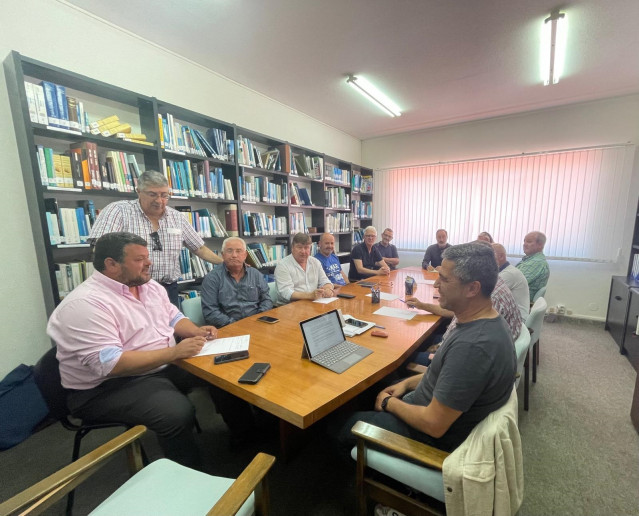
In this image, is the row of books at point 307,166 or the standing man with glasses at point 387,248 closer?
the row of books at point 307,166

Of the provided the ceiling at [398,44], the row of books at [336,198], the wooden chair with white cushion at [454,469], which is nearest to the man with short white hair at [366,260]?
the row of books at [336,198]

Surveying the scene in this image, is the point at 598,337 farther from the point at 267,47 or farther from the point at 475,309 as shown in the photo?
the point at 267,47

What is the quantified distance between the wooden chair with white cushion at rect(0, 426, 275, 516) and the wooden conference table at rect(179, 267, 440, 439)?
0.21 m

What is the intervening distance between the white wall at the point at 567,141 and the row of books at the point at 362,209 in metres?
1.34

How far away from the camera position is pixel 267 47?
2.53m

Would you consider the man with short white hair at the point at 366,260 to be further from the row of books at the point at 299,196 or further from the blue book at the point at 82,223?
the blue book at the point at 82,223

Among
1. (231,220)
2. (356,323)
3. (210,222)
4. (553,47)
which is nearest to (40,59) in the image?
(210,222)

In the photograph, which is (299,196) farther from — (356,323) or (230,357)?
(230,357)

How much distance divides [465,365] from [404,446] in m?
0.36

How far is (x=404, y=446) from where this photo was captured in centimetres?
97

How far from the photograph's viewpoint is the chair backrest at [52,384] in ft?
4.21

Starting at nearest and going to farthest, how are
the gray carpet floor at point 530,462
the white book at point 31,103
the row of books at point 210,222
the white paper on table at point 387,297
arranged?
the gray carpet floor at point 530,462 → the white book at point 31,103 → the white paper on table at point 387,297 → the row of books at point 210,222

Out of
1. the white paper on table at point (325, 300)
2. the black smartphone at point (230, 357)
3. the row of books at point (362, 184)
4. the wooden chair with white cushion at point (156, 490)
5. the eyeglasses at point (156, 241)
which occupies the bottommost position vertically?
the wooden chair with white cushion at point (156, 490)

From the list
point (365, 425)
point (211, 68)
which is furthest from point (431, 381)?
point (211, 68)
